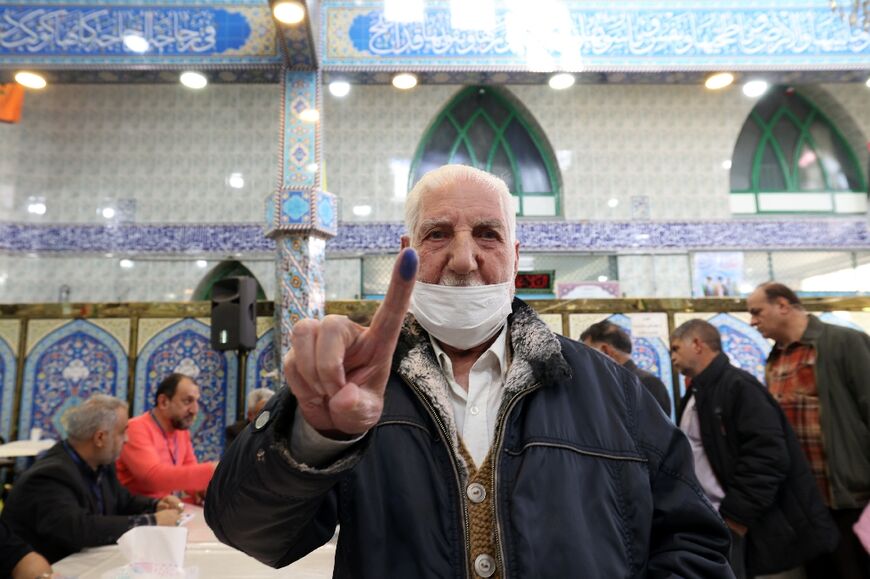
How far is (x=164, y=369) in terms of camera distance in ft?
19.1

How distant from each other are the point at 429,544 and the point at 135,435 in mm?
3109

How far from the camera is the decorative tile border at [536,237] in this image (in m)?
8.53

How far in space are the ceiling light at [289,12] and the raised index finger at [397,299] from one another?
464 centimetres

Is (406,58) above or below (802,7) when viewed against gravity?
below

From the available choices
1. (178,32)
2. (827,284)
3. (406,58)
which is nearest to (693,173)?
(827,284)

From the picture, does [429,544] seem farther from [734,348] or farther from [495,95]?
[495,95]

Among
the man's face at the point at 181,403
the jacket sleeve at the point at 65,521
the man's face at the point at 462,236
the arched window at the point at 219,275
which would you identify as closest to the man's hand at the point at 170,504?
the jacket sleeve at the point at 65,521

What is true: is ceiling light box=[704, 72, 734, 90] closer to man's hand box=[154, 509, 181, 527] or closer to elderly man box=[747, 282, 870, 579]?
elderly man box=[747, 282, 870, 579]

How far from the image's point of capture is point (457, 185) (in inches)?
47.4

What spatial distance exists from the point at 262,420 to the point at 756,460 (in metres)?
2.40

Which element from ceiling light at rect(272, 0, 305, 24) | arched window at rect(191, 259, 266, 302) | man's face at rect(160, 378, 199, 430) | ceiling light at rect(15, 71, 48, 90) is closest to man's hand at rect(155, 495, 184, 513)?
man's face at rect(160, 378, 199, 430)

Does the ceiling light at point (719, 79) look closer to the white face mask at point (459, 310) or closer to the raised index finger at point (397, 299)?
the white face mask at point (459, 310)

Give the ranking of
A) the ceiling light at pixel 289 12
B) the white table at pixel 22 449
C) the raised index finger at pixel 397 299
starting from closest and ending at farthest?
the raised index finger at pixel 397 299
the white table at pixel 22 449
the ceiling light at pixel 289 12

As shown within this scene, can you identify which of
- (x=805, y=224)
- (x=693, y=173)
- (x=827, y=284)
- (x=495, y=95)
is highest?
(x=495, y=95)
